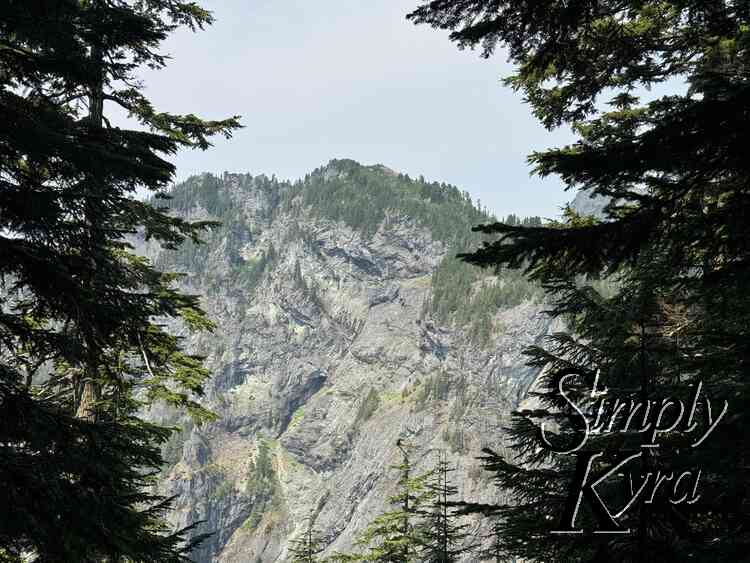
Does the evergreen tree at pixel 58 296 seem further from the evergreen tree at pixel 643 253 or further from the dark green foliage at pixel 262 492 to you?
the dark green foliage at pixel 262 492

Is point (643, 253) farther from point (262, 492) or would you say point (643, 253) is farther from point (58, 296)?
point (262, 492)

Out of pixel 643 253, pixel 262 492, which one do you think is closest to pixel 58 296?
pixel 643 253

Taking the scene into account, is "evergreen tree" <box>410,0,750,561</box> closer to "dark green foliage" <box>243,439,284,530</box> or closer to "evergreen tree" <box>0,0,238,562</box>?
"evergreen tree" <box>0,0,238,562</box>

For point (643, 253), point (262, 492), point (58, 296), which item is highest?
point (643, 253)

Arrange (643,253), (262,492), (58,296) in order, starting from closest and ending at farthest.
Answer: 1. (58,296)
2. (643,253)
3. (262,492)

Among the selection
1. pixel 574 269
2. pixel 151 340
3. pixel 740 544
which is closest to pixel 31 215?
pixel 151 340

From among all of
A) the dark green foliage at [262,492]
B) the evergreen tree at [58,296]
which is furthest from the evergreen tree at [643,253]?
the dark green foliage at [262,492]

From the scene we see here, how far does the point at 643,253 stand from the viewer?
280 inches

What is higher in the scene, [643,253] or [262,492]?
[643,253]

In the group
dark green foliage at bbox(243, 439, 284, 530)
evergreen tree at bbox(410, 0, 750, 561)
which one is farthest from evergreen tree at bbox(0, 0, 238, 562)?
dark green foliage at bbox(243, 439, 284, 530)

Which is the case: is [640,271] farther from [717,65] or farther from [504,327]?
[504,327]

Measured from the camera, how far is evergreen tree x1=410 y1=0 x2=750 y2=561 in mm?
3379

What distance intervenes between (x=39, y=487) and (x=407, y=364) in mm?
192587

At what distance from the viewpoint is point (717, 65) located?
345 inches
